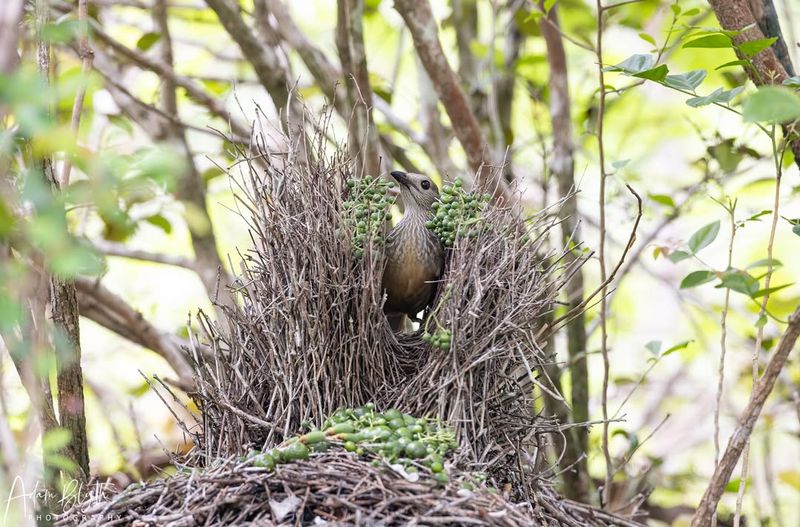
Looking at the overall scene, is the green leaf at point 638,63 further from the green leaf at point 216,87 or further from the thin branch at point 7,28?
the green leaf at point 216,87

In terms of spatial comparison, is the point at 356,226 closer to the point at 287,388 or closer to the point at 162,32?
the point at 287,388

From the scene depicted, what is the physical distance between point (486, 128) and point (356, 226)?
2.41 meters

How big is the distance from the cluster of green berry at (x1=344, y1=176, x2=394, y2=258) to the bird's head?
256 millimetres

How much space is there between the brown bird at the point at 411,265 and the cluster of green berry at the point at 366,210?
0.36 ft

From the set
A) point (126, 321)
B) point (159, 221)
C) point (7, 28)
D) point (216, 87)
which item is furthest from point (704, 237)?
point (216, 87)

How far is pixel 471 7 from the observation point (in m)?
5.16

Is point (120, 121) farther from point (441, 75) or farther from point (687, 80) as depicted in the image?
point (687, 80)

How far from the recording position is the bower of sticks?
2.38 metres

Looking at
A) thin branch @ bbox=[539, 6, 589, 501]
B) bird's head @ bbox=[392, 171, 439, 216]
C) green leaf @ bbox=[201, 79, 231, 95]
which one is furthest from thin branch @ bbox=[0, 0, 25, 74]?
green leaf @ bbox=[201, 79, 231, 95]

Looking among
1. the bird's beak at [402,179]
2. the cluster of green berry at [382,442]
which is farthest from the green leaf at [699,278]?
the bird's beak at [402,179]

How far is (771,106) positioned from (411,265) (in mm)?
1252

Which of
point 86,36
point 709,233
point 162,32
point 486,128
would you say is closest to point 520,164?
point 486,128

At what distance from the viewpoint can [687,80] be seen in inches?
98.8

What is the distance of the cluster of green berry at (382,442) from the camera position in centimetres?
211
